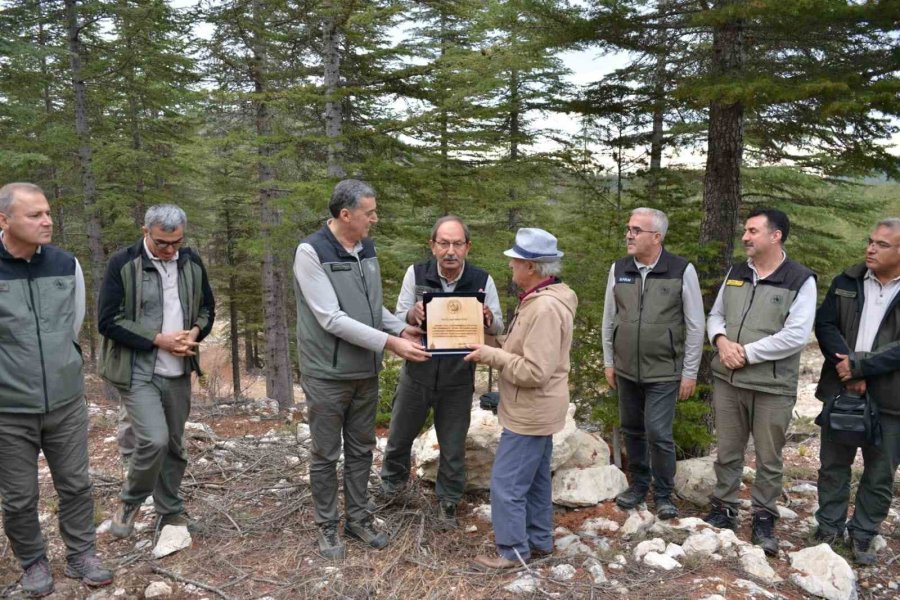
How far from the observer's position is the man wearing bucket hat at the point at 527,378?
3.68 m

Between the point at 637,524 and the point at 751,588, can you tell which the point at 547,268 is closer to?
the point at 637,524

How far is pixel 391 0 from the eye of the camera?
8.99m

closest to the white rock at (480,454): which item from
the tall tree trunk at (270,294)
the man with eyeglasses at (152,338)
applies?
the man with eyeglasses at (152,338)

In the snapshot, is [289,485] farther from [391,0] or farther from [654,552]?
[391,0]

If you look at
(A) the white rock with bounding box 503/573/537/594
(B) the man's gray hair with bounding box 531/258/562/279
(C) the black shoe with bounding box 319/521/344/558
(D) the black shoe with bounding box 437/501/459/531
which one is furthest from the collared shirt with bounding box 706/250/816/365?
(C) the black shoe with bounding box 319/521/344/558

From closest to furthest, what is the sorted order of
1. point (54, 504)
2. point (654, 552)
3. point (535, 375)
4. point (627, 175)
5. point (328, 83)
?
point (535, 375)
point (654, 552)
point (54, 504)
point (627, 175)
point (328, 83)

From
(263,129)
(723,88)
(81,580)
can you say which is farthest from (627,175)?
(263,129)

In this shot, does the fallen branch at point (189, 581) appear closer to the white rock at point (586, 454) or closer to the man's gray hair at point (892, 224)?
the white rock at point (586, 454)

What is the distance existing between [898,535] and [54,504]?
290 inches

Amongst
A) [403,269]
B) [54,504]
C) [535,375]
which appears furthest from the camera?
[403,269]

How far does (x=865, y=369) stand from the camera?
426 cm

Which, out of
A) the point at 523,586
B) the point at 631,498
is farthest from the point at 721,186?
the point at 523,586

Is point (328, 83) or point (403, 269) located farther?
point (403, 269)

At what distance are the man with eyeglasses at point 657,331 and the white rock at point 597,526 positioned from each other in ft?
1.51
